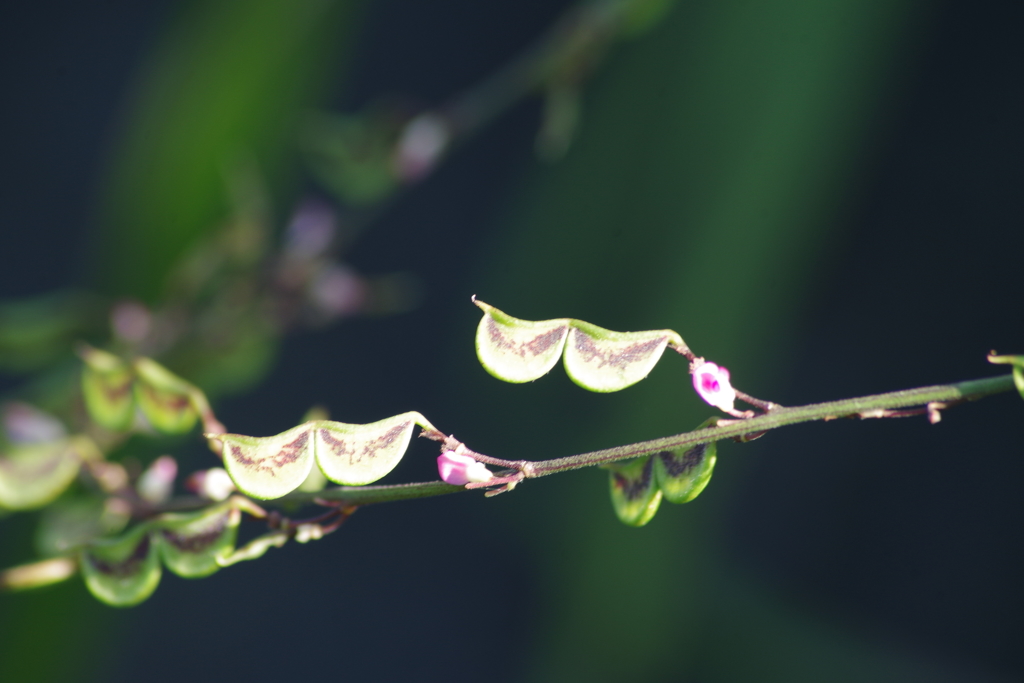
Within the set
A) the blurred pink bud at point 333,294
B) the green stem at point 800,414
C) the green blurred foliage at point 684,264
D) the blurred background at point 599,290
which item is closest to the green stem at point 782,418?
the green stem at point 800,414

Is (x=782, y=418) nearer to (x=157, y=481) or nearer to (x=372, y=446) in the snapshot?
(x=372, y=446)

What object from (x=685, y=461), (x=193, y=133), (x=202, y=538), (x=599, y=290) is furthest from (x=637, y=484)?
(x=599, y=290)

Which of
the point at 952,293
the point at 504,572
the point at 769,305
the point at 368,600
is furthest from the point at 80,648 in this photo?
the point at 952,293

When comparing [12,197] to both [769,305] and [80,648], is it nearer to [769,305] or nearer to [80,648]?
[80,648]

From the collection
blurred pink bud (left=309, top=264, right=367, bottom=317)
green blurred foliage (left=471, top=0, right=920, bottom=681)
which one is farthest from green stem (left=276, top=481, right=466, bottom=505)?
green blurred foliage (left=471, top=0, right=920, bottom=681)

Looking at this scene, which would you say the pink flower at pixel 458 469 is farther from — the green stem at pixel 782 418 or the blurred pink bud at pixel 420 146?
the blurred pink bud at pixel 420 146

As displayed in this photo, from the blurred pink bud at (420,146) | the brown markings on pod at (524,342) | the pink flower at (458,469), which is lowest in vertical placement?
the pink flower at (458,469)
